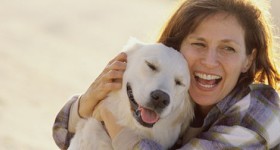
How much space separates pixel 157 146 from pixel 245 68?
0.79 meters

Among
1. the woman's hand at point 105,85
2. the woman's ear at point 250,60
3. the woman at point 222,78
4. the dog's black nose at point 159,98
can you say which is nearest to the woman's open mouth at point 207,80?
the woman at point 222,78

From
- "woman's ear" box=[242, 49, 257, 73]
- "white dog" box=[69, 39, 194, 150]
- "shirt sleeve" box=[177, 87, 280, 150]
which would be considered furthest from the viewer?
"woman's ear" box=[242, 49, 257, 73]

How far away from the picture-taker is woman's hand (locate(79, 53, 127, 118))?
11.4ft

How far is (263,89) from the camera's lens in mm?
3373

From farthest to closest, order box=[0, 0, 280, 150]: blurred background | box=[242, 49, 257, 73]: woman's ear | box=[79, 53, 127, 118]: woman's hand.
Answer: box=[0, 0, 280, 150]: blurred background
box=[242, 49, 257, 73]: woman's ear
box=[79, 53, 127, 118]: woman's hand

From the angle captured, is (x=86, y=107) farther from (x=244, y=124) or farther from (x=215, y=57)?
(x=244, y=124)

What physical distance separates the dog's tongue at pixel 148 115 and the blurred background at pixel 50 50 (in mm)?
834

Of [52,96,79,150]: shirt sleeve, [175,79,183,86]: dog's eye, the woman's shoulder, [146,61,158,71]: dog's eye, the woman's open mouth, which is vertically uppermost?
[146,61,158,71]: dog's eye

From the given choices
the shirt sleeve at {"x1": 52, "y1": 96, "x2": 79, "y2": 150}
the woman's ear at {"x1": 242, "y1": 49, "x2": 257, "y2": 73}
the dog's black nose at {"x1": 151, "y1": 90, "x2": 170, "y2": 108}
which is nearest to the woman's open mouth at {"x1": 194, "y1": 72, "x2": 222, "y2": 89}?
the woman's ear at {"x1": 242, "y1": 49, "x2": 257, "y2": 73}

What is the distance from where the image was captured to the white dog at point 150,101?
10.7 ft

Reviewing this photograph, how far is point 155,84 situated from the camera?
3254mm

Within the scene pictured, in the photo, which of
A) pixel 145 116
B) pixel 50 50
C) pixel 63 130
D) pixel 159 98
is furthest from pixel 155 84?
pixel 50 50

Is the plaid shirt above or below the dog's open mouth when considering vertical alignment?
below

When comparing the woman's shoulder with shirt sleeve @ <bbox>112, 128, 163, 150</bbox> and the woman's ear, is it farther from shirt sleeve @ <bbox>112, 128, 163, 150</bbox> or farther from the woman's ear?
shirt sleeve @ <bbox>112, 128, 163, 150</bbox>
